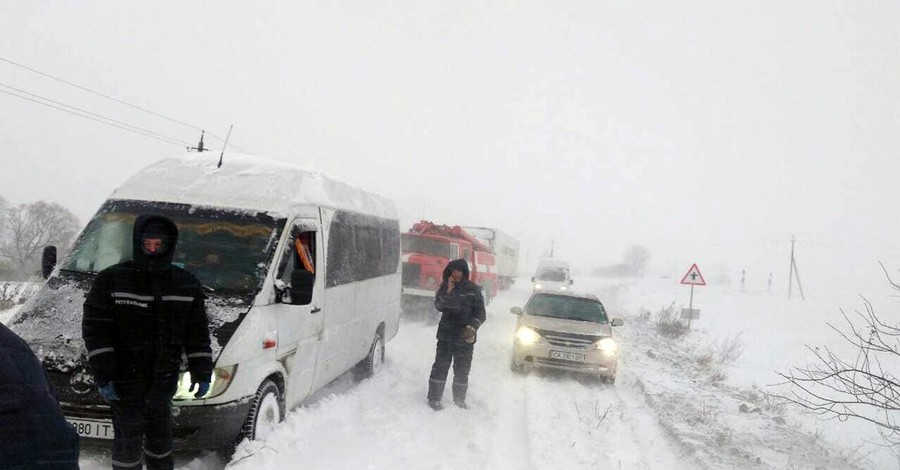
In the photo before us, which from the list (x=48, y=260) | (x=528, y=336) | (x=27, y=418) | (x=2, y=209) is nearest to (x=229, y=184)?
(x=48, y=260)

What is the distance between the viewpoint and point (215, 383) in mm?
3848

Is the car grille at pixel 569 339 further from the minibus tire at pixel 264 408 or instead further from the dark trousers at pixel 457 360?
the minibus tire at pixel 264 408

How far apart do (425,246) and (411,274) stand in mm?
961

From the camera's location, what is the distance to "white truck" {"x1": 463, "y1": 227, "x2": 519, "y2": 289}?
1104 inches

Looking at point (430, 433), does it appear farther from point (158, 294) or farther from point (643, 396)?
point (643, 396)

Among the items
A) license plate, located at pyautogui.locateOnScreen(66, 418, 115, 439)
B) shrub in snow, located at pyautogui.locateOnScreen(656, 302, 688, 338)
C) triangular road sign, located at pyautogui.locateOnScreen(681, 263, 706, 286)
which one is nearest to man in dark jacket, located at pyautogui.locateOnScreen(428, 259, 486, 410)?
license plate, located at pyautogui.locateOnScreen(66, 418, 115, 439)

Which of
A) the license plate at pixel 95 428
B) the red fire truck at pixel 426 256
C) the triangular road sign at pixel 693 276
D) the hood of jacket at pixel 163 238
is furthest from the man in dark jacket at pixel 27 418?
the triangular road sign at pixel 693 276

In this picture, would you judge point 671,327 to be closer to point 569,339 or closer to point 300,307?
point 569,339

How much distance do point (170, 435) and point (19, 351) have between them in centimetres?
233

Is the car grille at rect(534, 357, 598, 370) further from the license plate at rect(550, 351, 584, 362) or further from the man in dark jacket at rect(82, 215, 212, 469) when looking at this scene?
the man in dark jacket at rect(82, 215, 212, 469)

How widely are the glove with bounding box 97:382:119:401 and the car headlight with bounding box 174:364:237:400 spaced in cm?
61

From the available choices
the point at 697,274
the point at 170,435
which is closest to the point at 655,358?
the point at 697,274

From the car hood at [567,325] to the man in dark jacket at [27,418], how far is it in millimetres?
8158

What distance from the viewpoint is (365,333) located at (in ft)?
23.7
